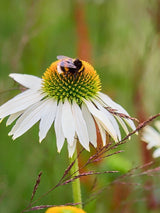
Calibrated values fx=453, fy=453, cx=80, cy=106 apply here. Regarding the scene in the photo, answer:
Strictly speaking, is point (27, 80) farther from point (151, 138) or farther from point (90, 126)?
point (151, 138)

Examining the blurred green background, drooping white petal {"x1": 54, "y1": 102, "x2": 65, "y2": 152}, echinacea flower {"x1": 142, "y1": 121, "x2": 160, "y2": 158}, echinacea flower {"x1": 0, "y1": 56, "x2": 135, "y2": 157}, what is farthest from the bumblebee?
the blurred green background

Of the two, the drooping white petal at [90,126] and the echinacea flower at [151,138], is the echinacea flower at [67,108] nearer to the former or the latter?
the drooping white petal at [90,126]

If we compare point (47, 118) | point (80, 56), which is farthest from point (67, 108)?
point (80, 56)

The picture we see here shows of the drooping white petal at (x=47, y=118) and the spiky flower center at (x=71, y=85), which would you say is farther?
the spiky flower center at (x=71, y=85)

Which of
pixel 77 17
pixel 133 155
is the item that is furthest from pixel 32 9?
pixel 133 155

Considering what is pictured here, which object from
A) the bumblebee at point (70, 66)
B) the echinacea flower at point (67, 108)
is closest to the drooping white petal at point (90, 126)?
the echinacea flower at point (67, 108)

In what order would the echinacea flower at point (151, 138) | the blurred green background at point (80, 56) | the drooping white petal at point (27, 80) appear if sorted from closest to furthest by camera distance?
the drooping white petal at point (27, 80), the echinacea flower at point (151, 138), the blurred green background at point (80, 56)

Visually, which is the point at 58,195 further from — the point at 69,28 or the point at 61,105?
the point at 69,28
